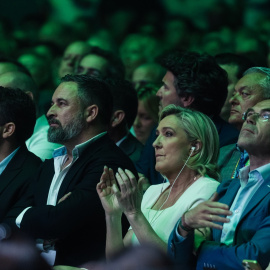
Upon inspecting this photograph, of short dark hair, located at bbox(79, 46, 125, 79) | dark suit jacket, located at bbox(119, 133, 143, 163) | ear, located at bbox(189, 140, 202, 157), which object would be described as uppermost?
ear, located at bbox(189, 140, 202, 157)

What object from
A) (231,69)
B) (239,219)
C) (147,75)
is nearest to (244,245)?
(239,219)

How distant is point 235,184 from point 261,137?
0.26 meters

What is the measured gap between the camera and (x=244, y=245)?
3.39 m

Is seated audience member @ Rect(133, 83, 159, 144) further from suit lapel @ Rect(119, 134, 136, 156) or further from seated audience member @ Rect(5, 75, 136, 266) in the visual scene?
seated audience member @ Rect(5, 75, 136, 266)

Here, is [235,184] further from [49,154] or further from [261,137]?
[49,154]

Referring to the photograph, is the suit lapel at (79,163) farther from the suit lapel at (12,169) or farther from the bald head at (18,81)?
the bald head at (18,81)

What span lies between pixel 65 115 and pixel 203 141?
3.12ft

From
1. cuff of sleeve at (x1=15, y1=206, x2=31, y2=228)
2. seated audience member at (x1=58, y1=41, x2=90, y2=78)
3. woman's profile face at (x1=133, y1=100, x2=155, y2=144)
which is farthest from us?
seated audience member at (x1=58, y1=41, x2=90, y2=78)

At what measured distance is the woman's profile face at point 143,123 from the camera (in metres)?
5.98

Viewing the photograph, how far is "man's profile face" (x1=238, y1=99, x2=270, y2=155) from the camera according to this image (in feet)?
12.3

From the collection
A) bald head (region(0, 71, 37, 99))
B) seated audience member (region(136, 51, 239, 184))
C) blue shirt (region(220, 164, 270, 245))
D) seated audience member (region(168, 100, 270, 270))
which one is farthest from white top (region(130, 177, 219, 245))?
bald head (region(0, 71, 37, 99))

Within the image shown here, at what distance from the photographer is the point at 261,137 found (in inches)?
149

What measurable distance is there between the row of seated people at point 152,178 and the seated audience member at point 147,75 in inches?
63.6

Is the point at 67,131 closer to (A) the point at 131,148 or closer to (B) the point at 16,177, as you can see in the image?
(B) the point at 16,177
